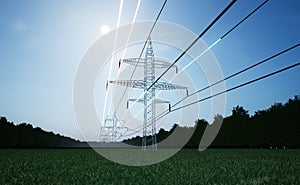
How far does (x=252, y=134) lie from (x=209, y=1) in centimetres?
4478

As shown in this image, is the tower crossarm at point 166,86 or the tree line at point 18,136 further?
the tree line at point 18,136

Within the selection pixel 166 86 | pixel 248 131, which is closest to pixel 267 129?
pixel 248 131

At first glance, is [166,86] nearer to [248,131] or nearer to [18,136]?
[248,131]

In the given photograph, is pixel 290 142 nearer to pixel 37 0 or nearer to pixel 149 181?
pixel 37 0

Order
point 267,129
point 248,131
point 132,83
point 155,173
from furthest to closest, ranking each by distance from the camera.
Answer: point 248,131
point 267,129
point 132,83
point 155,173

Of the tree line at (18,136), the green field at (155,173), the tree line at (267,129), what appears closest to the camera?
the green field at (155,173)

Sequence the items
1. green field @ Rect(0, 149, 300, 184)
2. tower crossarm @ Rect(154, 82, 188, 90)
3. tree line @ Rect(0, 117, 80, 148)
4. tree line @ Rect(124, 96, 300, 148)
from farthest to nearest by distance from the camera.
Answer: tree line @ Rect(0, 117, 80, 148)
tree line @ Rect(124, 96, 300, 148)
tower crossarm @ Rect(154, 82, 188, 90)
green field @ Rect(0, 149, 300, 184)

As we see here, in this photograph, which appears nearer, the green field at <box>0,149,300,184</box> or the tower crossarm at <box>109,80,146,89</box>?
the green field at <box>0,149,300,184</box>

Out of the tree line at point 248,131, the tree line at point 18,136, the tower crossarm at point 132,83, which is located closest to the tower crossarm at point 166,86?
the tower crossarm at point 132,83

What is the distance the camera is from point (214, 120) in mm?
73562

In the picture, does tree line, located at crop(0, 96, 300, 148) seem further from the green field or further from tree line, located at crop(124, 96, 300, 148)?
the green field

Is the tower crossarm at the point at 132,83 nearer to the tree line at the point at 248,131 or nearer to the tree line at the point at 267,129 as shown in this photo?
the tree line at the point at 267,129

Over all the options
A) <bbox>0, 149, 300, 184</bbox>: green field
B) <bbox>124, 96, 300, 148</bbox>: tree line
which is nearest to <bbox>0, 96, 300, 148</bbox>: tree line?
<bbox>124, 96, 300, 148</bbox>: tree line

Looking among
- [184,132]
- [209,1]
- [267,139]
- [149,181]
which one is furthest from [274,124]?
[149,181]
